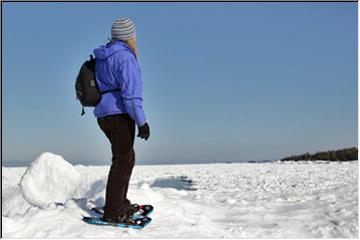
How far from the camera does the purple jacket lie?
13.6 ft

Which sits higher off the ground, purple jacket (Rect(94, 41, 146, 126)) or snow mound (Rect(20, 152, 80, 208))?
purple jacket (Rect(94, 41, 146, 126))

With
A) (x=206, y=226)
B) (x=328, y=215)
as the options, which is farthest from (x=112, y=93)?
(x=328, y=215)

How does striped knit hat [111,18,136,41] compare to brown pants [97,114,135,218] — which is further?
striped knit hat [111,18,136,41]

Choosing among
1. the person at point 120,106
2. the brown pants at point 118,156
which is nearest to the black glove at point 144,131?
the person at point 120,106

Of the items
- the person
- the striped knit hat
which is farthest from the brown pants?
the striped knit hat

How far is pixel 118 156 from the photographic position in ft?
14.4

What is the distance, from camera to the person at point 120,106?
415 centimetres

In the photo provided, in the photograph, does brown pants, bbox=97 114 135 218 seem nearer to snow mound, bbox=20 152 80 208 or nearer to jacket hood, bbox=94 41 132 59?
jacket hood, bbox=94 41 132 59

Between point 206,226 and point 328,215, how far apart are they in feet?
4.83

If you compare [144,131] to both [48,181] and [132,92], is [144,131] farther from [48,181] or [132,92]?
[48,181]

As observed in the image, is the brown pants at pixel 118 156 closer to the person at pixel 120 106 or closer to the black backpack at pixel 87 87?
the person at pixel 120 106

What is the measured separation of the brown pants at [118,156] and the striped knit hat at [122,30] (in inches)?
29.3

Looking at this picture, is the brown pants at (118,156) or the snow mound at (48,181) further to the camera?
the snow mound at (48,181)

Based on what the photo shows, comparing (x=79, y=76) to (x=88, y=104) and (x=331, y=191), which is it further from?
(x=331, y=191)
